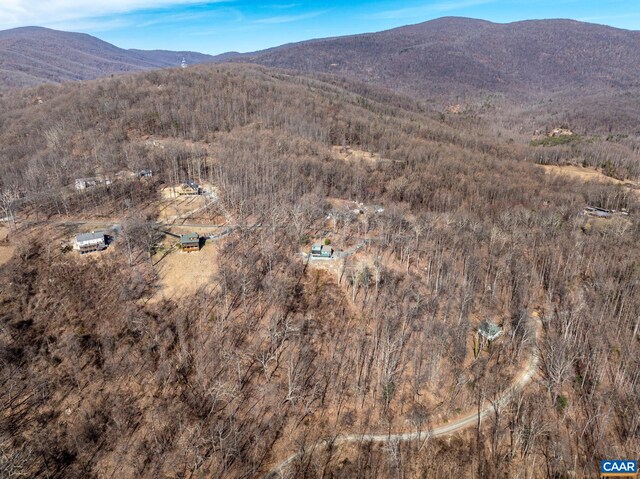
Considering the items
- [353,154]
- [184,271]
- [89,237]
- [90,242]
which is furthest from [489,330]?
[353,154]

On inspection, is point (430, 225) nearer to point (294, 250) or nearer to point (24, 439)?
point (294, 250)

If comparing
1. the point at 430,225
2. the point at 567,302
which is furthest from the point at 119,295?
the point at 567,302

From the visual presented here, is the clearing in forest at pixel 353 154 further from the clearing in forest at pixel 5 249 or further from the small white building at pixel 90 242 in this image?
the clearing in forest at pixel 5 249

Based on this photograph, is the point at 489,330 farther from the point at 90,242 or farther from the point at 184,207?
the point at 90,242

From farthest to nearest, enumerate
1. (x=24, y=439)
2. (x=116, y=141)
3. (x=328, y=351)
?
(x=116, y=141), (x=328, y=351), (x=24, y=439)

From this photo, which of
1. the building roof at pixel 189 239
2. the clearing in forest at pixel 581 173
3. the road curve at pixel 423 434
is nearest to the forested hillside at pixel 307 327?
the road curve at pixel 423 434

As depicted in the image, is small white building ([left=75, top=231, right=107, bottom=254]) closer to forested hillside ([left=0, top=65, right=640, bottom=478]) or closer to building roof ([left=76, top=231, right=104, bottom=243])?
building roof ([left=76, top=231, right=104, bottom=243])
